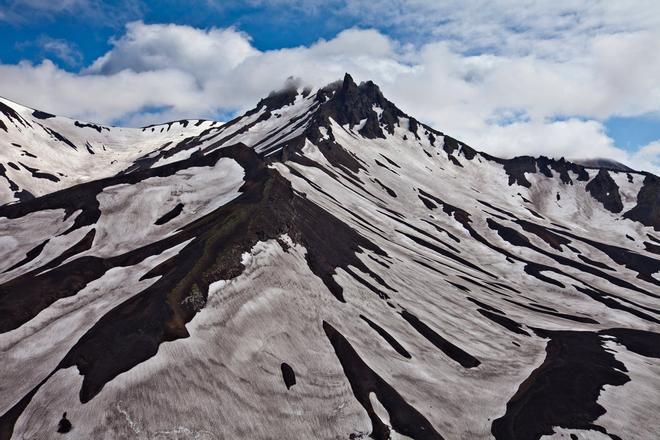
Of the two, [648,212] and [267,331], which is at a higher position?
[648,212]

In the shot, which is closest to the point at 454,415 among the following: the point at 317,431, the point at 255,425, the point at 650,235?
the point at 317,431

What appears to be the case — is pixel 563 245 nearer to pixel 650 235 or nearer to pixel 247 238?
pixel 650 235

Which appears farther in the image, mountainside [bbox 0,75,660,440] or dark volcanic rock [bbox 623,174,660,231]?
dark volcanic rock [bbox 623,174,660,231]

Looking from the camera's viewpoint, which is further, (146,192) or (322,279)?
(146,192)

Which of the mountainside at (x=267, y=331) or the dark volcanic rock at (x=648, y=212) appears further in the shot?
the dark volcanic rock at (x=648, y=212)

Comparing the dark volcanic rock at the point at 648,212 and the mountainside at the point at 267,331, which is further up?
the dark volcanic rock at the point at 648,212

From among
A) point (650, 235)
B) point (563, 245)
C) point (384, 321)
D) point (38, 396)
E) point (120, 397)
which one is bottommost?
point (38, 396)

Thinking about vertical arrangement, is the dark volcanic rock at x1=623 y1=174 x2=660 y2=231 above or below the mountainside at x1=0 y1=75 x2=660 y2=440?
above

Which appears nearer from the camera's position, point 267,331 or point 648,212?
point 267,331

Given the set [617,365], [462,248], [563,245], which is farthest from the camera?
[563,245]

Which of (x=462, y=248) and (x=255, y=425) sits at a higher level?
(x=462, y=248)

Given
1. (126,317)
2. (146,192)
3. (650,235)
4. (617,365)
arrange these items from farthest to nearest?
(650,235)
(146,192)
(617,365)
(126,317)
